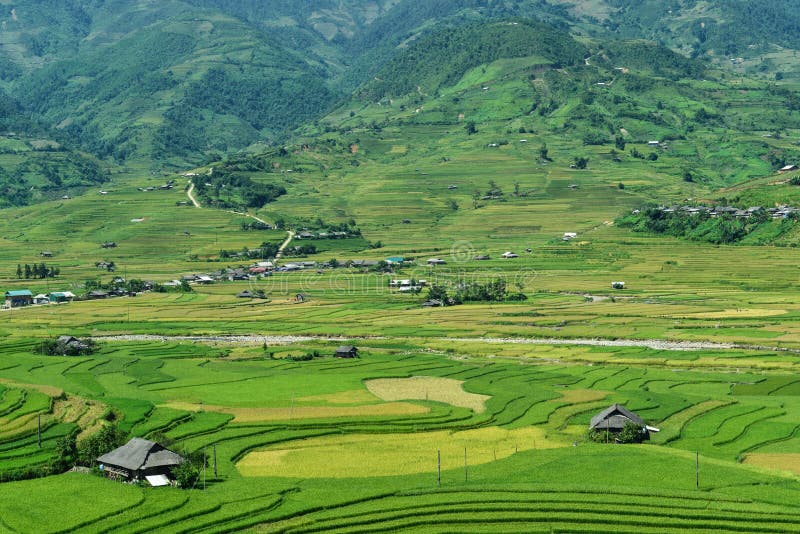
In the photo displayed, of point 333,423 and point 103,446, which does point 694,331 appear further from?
point 103,446

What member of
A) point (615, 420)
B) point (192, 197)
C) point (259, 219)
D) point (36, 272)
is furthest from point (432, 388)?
point (192, 197)

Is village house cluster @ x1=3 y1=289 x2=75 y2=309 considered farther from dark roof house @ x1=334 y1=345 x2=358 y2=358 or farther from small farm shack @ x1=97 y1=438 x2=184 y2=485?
small farm shack @ x1=97 y1=438 x2=184 y2=485

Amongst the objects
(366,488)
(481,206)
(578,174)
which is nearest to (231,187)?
(481,206)

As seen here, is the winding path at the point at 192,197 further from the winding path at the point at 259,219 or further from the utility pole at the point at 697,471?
the utility pole at the point at 697,471

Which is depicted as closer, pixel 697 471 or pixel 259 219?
pixel 697 471

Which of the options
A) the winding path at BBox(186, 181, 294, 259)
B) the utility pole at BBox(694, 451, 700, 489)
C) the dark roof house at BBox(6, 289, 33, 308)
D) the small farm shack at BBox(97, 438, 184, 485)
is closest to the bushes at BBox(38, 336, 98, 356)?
the small farm shack at BBox(97, 438, 184, 485)

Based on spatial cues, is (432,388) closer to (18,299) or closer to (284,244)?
(18,299)
